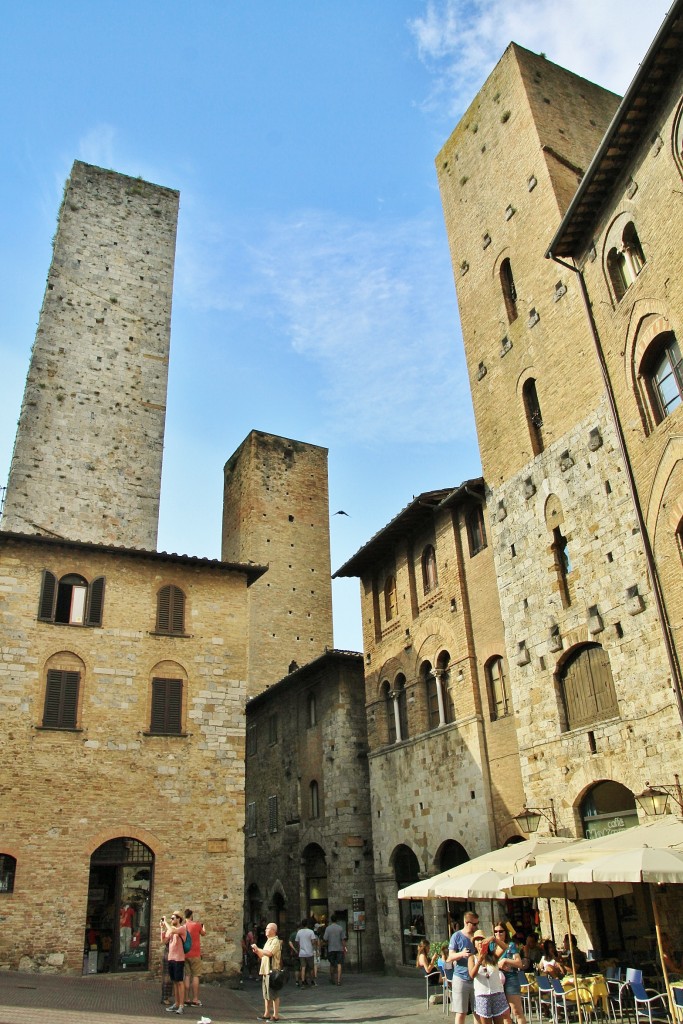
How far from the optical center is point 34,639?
16922 millimetres

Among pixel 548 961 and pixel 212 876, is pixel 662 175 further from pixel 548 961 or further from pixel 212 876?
pixel 212 876

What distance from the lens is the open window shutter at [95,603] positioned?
17625 mm

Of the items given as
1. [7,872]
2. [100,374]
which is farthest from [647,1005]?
[100,374]

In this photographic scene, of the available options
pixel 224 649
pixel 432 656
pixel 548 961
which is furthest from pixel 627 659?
pixel 224 649

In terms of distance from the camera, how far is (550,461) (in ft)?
51.6

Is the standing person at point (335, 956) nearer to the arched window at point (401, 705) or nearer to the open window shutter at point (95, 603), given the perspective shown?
the arched window at point (401, 705)

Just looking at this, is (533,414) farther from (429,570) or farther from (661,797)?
(661,797)

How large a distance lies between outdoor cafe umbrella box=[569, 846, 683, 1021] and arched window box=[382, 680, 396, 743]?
38.4 ft

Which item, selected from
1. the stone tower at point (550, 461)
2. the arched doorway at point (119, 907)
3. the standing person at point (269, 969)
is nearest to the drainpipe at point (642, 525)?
the stone tower at point (550, 461)

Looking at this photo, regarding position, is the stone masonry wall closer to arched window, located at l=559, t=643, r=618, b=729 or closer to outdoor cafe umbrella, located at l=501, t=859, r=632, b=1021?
outdoor cafe umbrella, located at l=501, t=859, r=632, b=1021

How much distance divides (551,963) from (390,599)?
464 inches

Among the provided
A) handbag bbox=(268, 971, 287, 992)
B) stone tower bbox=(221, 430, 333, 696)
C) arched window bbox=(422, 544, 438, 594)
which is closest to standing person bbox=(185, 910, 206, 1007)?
handbag bbox=(268, 971, 287, 992)

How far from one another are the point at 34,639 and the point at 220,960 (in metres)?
7.63

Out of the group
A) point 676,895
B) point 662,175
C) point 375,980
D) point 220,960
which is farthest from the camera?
point 375,980
